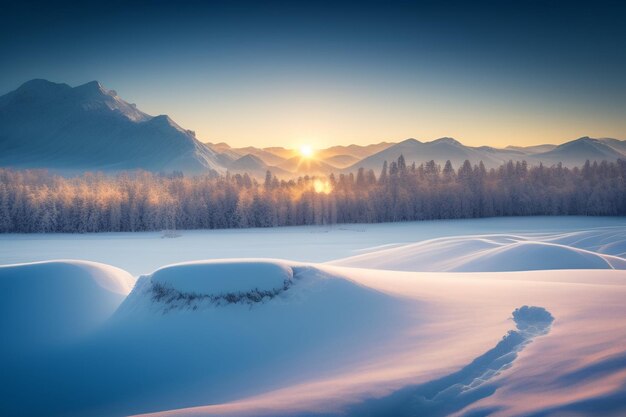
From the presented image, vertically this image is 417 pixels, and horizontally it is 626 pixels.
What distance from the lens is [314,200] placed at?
75312mm

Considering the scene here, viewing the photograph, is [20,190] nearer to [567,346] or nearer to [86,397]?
[86,397]

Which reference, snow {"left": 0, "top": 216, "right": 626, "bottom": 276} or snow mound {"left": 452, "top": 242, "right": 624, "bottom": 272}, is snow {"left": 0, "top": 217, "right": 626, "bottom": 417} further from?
snow {"left": 0, "top": 216, "right": 626, "bottom": 276}

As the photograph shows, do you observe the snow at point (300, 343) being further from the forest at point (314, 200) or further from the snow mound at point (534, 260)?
the forest at point (314, 200)

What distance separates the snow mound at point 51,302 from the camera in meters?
7.33

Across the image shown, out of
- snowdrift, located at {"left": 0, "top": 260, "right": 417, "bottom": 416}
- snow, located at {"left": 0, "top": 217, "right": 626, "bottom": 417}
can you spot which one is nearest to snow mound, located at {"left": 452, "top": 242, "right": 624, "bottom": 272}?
snow, located at {"left": 0, "top": 217, "right": 626, "bottom": 417}

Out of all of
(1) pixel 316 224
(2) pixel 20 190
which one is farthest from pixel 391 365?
(2) pixel 20 190

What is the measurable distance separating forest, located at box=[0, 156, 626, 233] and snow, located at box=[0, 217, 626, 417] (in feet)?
208

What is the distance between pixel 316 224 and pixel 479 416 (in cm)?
6960

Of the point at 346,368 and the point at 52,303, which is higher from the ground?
the point at 52,303

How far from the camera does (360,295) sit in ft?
25.6

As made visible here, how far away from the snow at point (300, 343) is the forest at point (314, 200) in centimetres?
6328

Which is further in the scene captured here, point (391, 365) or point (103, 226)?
point (103, 226)

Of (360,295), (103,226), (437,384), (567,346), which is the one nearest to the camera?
(437,384)

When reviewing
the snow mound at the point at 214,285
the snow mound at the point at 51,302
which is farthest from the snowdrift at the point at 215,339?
the snow mound at the point at 51,302
